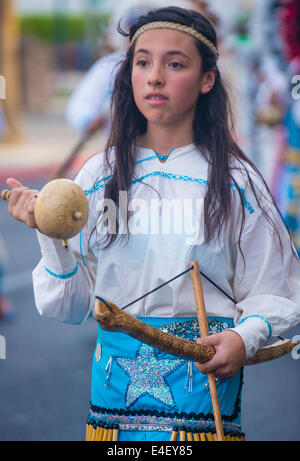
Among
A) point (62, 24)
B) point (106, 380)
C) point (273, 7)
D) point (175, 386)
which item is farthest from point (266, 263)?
point (62, 24)

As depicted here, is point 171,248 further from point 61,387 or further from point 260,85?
point 260,85

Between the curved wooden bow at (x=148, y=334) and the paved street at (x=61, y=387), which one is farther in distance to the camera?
the paved street at (x=61, y=387)

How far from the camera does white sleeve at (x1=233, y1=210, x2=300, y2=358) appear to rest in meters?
1.87

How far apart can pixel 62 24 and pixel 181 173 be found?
3430cm

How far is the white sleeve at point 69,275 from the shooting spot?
6.05 ft

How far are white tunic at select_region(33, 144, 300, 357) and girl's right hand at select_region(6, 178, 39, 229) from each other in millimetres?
182

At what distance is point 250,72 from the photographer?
868 cm

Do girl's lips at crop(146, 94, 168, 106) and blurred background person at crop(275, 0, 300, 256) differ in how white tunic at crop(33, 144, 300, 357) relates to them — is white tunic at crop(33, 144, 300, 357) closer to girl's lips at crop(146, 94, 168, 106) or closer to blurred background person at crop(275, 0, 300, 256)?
girl's lips at crop(146, 94, 168, 106)

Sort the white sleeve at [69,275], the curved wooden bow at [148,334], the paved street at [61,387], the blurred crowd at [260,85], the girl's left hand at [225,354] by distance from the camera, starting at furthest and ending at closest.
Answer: the blurred crowd at [260,85]
the paved street at [61,387]
the white sleeve at [69,275]
the girl's left hand at [225,354]
the curved wooden bow at [148,334]

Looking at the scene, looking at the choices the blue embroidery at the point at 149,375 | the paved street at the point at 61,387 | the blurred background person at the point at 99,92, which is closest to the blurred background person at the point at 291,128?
the blurred background person at the point at 99,92

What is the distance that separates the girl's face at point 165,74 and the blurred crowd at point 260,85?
36 centimetres

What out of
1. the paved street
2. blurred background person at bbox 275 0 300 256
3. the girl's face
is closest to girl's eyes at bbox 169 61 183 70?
the girl's face

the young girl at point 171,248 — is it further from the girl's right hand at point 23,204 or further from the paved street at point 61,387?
the paved street at point 61,387
